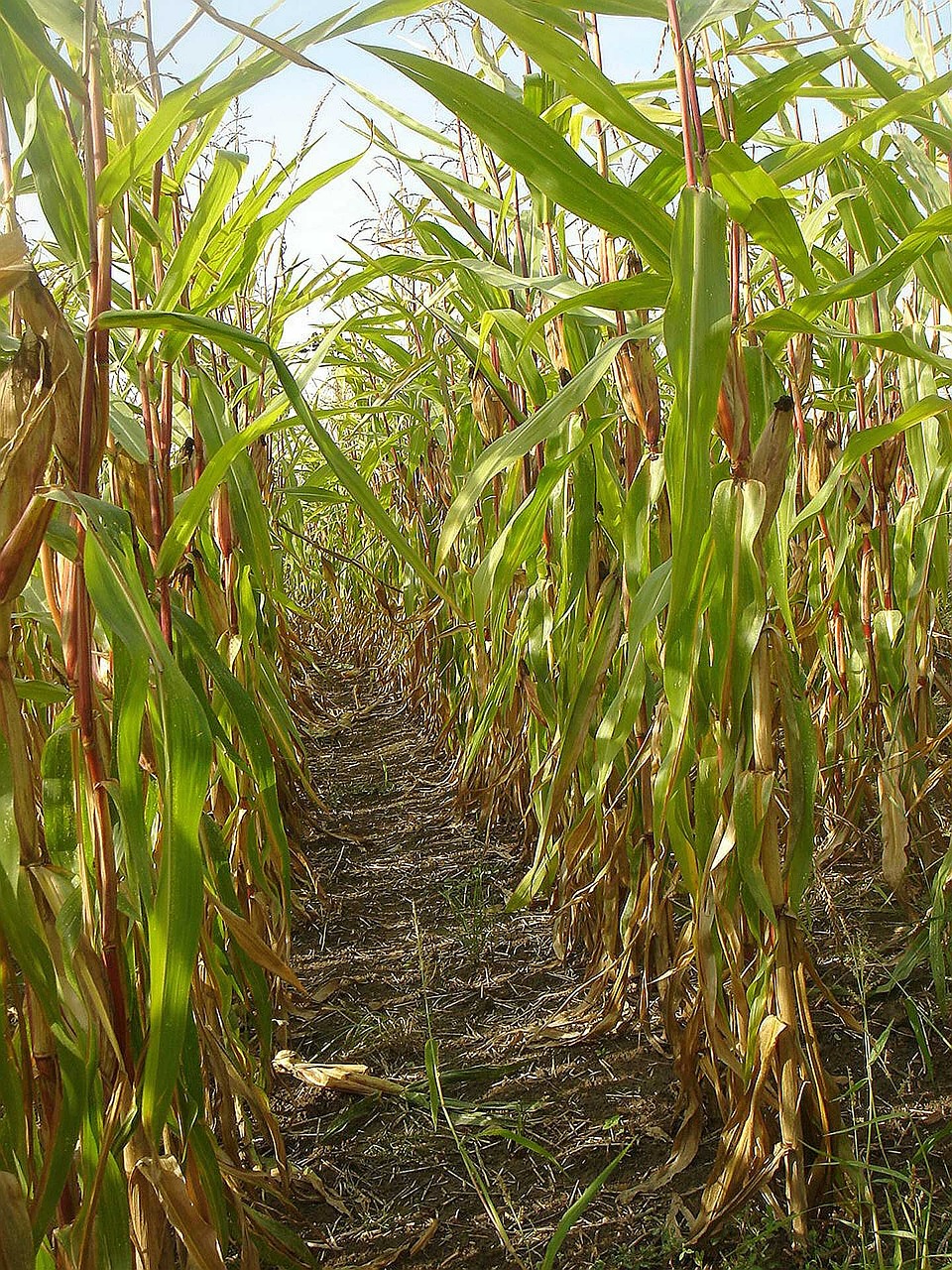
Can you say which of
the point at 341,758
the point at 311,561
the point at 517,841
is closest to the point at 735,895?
the point at 517,841

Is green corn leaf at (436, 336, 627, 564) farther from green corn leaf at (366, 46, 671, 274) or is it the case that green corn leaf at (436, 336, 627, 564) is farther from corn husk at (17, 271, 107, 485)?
corn husk at (17, 271, 107, 485)

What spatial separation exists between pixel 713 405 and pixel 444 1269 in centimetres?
74

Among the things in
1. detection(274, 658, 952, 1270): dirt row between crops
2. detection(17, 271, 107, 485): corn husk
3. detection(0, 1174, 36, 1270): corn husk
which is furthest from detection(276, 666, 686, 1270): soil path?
detection(17, 271, 107, 485): corn husk

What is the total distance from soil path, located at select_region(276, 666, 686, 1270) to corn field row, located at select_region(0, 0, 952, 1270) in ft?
0.20

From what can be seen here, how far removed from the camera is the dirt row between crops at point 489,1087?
84 cm

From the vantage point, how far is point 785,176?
2.10 ft

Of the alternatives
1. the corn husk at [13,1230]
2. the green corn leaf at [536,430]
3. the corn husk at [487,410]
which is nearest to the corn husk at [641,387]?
the green corn leaf at [536,430]

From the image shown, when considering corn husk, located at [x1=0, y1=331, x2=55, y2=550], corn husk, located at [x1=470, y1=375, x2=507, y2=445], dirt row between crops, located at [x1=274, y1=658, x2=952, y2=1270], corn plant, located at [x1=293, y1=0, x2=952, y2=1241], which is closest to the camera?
corn husk, located at [x1=0, y1=331, x2=55, y2=550]

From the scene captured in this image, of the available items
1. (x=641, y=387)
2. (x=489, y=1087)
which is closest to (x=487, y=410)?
(x=641, y=387)

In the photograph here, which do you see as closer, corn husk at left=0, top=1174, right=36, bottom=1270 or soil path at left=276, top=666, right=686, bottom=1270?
corn husk at left=0, top=1174, right=36, bottom=1270

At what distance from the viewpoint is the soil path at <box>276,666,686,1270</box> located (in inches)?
33.9

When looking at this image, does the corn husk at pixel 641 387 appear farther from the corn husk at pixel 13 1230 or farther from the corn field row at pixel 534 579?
the corn husk at pixel 13 1230

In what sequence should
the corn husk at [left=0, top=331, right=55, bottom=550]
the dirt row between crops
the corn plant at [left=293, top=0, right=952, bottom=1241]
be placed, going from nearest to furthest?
the corn husk at [left=0, top=331, right=55, bottom=550]
the corn plant at [left=293, top=0, right=952, bottom=1241]
the dirt row between crops

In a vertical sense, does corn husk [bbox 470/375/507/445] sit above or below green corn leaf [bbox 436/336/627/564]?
above
